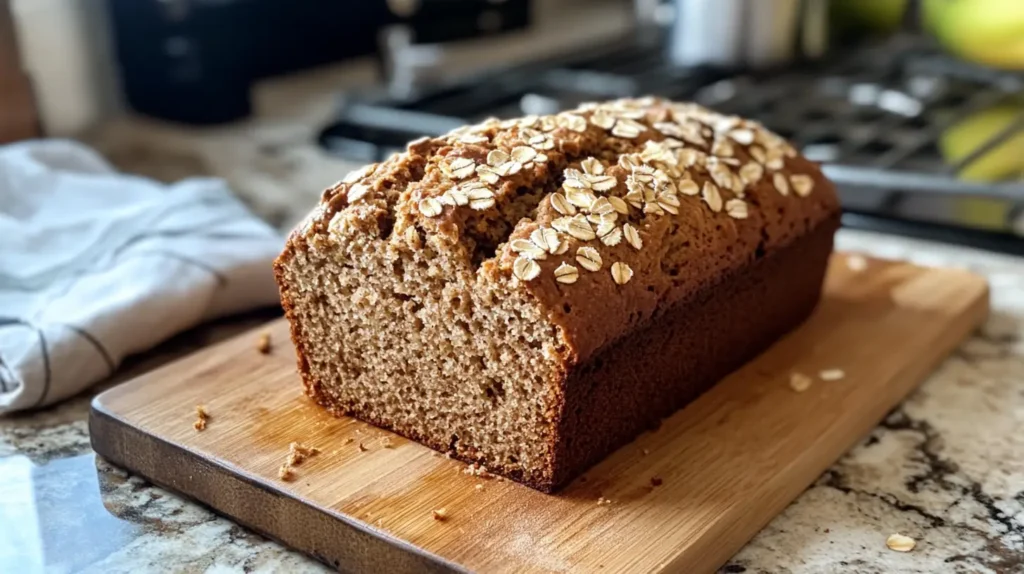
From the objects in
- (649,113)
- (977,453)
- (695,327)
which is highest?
(649,113)

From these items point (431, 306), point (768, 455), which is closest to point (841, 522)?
point (768, 455)

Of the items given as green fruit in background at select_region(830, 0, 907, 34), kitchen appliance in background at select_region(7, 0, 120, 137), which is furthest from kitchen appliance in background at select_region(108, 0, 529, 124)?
green fruit in background at select_region(830, 0, 907, 34)

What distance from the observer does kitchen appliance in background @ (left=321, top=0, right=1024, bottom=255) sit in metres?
1.51

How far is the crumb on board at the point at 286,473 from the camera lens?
93 cm

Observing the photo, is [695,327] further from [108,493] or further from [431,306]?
[108,493]

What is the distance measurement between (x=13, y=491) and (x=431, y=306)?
0.43 m

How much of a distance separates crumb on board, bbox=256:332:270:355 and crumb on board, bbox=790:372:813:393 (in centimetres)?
58

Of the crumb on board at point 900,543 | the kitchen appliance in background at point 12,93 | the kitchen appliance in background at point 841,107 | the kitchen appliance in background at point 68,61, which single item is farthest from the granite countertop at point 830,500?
the kitchen appliance in background at point 68,61

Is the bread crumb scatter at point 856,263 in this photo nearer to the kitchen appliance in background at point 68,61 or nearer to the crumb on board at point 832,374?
the crumb on board at point 832,374

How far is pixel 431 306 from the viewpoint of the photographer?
37.5 inches

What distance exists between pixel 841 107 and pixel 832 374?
918mm

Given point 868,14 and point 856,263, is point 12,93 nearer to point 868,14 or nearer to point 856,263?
point 856,263

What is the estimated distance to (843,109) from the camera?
1898 millimetres

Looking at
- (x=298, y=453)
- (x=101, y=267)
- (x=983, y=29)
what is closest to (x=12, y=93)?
(x=101, y=267)
